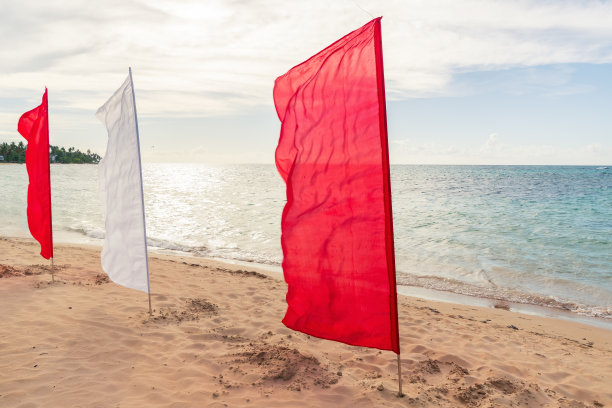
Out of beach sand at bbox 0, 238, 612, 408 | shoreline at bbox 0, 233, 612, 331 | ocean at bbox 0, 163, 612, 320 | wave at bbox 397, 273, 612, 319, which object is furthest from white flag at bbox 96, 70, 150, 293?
wave at bbox 397, 273, 612, 319

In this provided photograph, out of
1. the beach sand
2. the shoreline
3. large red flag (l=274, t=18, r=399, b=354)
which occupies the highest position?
large red flag (l=274, t=18, r=399, b=354)

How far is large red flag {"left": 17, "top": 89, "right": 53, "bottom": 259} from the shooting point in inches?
304

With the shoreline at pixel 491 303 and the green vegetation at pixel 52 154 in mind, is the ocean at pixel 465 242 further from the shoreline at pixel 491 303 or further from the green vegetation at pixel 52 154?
the green vegetation at pixel 52 154

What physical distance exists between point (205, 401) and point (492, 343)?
4625mm

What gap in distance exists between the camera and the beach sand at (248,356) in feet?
14.0

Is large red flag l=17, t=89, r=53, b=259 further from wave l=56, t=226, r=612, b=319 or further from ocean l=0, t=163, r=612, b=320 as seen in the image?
ocean l=0, t=163, r=612, b=320

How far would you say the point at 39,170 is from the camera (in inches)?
308

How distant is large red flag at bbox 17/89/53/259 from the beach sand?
1.09 meters

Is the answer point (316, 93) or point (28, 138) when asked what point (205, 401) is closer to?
point (316, 93)

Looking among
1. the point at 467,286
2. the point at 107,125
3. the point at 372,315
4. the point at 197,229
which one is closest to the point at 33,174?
the point at 107,125

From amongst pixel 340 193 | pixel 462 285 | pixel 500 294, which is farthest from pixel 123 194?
pixel 500 294

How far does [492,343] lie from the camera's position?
21.0 feet

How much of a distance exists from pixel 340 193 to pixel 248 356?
283 centimetres

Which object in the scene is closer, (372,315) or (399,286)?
(372,315)
